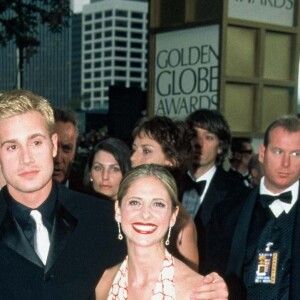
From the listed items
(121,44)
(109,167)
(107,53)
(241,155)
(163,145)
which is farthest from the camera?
(121,44)

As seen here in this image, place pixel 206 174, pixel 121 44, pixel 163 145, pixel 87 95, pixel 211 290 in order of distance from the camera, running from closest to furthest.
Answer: pixel 211 290 < pixel 163 145 < pixel 206 174 < pixel 87 95 < pixel 121 44

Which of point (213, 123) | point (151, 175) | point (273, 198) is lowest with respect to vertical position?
point (273, 198)

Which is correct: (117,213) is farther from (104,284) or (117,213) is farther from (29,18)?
(29,18)

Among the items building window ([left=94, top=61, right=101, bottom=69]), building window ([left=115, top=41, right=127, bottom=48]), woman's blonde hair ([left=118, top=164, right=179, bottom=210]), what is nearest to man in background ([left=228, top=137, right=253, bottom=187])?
woman's blonde hair ([left=118, top=164, right=179, bottom=210])

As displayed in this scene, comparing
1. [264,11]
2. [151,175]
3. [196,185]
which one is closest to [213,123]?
[196,185]

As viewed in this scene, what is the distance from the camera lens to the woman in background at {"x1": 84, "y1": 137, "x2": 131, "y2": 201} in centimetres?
474

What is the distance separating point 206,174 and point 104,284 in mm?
2585

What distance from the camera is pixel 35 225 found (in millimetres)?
2633

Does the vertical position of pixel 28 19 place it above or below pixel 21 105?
above

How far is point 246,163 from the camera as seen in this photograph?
7.70m

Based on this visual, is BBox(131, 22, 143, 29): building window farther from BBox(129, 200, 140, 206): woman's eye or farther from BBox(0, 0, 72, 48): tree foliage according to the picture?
BBox(129, 200, 140, 206): woman's eye

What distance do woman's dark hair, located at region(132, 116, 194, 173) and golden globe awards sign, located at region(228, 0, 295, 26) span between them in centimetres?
227

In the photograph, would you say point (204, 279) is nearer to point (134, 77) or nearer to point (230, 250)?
point (230, 250)

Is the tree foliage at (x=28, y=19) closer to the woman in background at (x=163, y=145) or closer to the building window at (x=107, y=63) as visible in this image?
the woman in background at (x=163, y=145)
